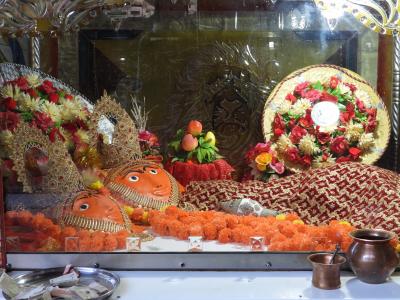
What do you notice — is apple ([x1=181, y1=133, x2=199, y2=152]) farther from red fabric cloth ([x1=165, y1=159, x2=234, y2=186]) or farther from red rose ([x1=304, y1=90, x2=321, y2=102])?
red rose ([x1=304, y1=90, x2=321, y2=102])

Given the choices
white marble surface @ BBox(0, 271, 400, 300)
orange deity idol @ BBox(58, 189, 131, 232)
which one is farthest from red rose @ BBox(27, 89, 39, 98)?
white marble surface @ BBox(0, 271, 400, 300)

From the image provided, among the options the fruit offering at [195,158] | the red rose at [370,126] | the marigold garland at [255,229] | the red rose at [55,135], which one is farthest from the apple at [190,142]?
the red rose at [370,126]

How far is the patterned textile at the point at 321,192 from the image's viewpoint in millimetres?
2328

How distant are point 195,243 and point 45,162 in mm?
687

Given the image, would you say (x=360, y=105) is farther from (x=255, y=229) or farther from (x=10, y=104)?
(x=10, y=104)

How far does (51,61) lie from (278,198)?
1.11 m

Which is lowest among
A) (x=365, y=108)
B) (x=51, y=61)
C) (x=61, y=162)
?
(x=61, y=162)

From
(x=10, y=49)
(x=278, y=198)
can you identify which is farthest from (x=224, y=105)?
(x=10, y=49)

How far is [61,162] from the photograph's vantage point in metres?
2.26

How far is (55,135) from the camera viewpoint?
7.45 ft

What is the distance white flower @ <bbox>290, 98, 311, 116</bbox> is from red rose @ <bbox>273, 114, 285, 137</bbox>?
8cm

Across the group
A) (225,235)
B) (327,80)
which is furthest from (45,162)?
(327,80)

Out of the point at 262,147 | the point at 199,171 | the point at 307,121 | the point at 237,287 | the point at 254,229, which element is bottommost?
the point at 237,287

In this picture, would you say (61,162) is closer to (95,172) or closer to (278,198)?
(95,172)
